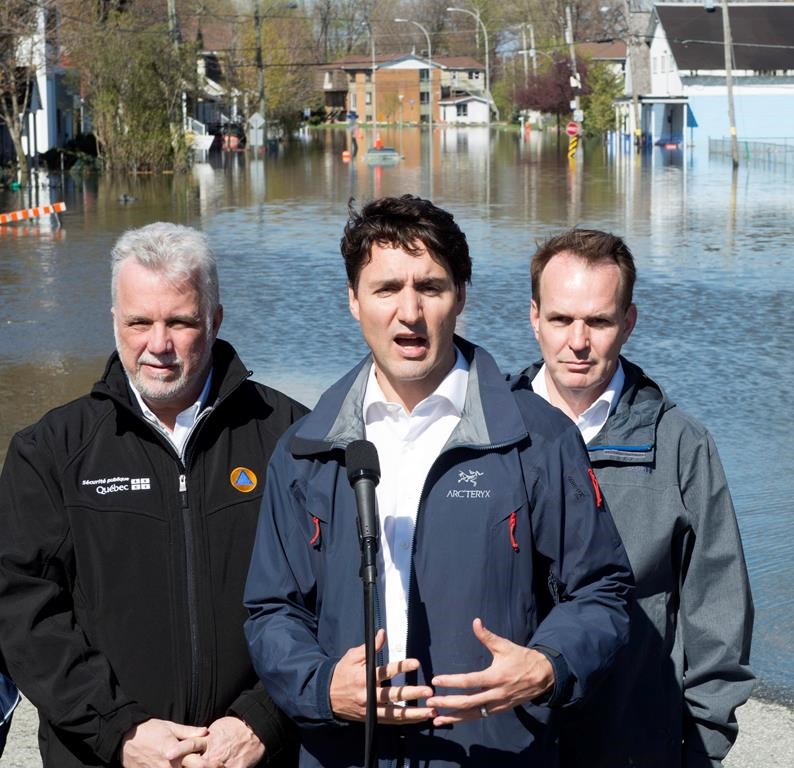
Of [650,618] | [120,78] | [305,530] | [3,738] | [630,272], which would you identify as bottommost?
[3,738]

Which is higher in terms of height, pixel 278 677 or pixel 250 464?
pixel 250 464

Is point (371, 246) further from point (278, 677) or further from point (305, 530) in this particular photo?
point (278, 677)

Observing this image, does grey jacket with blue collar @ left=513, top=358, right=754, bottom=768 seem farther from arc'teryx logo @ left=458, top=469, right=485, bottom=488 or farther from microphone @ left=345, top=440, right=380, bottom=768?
microphone @ left=345, top=440, right=380, bottom=768

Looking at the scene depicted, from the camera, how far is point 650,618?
3.46 m

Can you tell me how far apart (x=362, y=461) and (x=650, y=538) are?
863 millimetres

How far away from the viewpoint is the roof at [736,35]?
80000 millimetres

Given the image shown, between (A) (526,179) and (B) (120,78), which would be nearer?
(A) (526,179)

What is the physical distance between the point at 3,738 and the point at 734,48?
8209 cm

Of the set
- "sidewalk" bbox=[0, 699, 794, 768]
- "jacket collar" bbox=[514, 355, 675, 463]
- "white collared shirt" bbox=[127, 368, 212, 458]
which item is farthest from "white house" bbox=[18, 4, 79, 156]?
"jacket collar" bbox=[514, 355, 675, 463]

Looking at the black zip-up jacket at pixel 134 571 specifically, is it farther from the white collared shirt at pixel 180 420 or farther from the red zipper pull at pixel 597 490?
the red zipper pull at pixel 597 490

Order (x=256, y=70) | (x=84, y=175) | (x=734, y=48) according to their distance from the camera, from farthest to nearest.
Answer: (x=256, y=70), (x=734, y=48), (x=84, y=175)

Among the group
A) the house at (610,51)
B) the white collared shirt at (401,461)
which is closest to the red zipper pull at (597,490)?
the white collared shirt at (401,461)

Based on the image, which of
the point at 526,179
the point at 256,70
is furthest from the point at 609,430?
the point at 256,70

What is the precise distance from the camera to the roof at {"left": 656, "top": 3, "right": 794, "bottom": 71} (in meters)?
80.0
